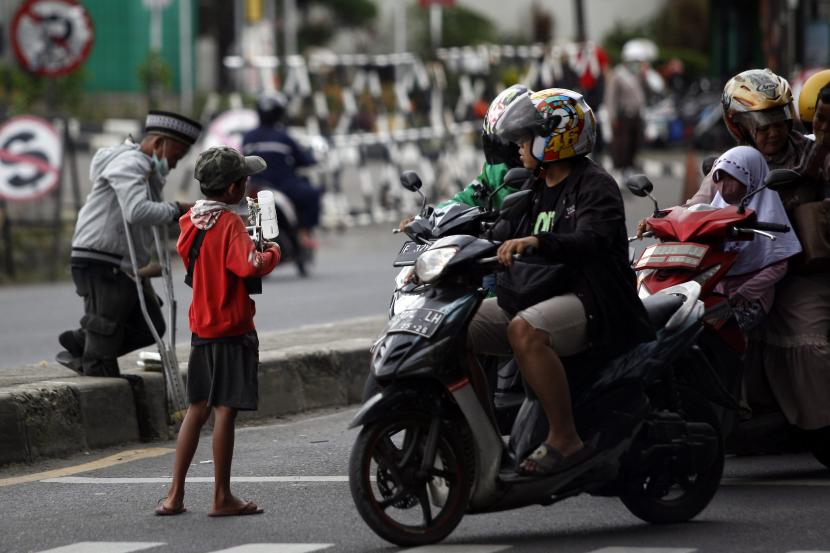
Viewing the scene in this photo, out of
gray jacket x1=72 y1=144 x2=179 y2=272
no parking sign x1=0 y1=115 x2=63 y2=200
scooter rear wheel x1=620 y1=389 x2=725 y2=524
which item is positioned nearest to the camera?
scooter rear wheel x1=620 y1=389 x2=725 y2=524

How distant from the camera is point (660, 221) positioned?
7.30 meters

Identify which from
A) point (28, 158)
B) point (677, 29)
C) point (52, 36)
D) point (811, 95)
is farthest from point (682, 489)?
point (677, 29)

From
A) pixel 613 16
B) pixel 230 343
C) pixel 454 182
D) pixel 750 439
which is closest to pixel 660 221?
pixel 750 439

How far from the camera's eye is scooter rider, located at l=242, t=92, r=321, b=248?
17.3 metres

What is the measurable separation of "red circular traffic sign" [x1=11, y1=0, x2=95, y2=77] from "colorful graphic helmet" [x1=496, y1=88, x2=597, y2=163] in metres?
11.2

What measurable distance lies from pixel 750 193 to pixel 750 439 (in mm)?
1097

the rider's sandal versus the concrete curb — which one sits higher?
the rider's sandal

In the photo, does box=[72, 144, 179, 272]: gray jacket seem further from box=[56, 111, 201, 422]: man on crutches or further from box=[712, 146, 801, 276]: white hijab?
box=[712, 146, 801, 276]: white hijab

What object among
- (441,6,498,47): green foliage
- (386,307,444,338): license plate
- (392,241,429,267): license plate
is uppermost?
(441,6,498,47): green foliage

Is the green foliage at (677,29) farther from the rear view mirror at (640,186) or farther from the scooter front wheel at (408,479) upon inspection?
the scooter front wheel at (408,479)

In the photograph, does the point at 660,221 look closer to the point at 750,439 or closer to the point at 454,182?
the point at 750,439

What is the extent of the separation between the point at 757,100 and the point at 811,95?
1.87 feet

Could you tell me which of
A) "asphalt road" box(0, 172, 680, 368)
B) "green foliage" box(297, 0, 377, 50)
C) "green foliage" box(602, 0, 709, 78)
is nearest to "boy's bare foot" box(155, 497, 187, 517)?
"asphalt road" box(0, 172, 680, 368)

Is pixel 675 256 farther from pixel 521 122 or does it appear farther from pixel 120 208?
pixel 120 208
